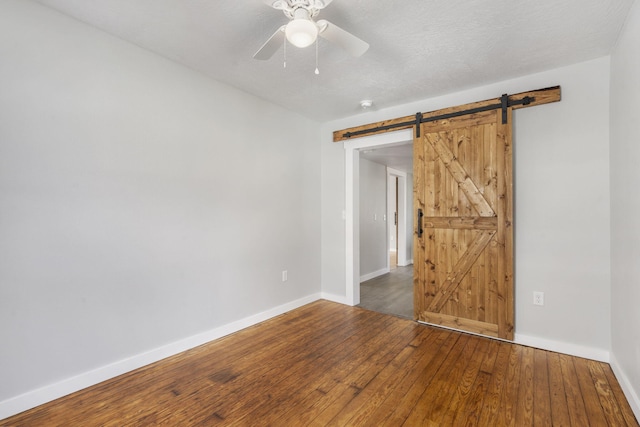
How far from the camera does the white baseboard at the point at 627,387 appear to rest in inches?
69.3

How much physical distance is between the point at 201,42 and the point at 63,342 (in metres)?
2.34

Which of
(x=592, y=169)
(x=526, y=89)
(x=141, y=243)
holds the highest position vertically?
(x=526, y=89)

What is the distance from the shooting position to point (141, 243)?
2.36 meters

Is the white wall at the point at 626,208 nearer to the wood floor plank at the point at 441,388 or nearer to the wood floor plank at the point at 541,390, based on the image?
the wood floor plank at the point at 541,390

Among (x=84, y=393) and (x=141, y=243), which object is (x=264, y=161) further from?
(x=84, y=393)

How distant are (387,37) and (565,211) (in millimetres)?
2134

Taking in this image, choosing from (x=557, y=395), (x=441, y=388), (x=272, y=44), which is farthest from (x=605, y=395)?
(x=272, y=44)

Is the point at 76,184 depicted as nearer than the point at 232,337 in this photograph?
Yes

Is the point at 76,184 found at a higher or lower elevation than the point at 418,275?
higher

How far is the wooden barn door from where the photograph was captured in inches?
111

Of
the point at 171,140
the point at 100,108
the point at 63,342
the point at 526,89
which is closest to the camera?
the point at 63,342

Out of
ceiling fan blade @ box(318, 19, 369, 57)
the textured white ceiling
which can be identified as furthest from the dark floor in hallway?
ceiling fan blade @ box(318, 19, 369, 57)

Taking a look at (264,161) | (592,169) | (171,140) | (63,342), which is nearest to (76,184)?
(171,140)

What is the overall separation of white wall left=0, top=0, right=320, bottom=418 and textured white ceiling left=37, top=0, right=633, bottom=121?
1.00 ft
